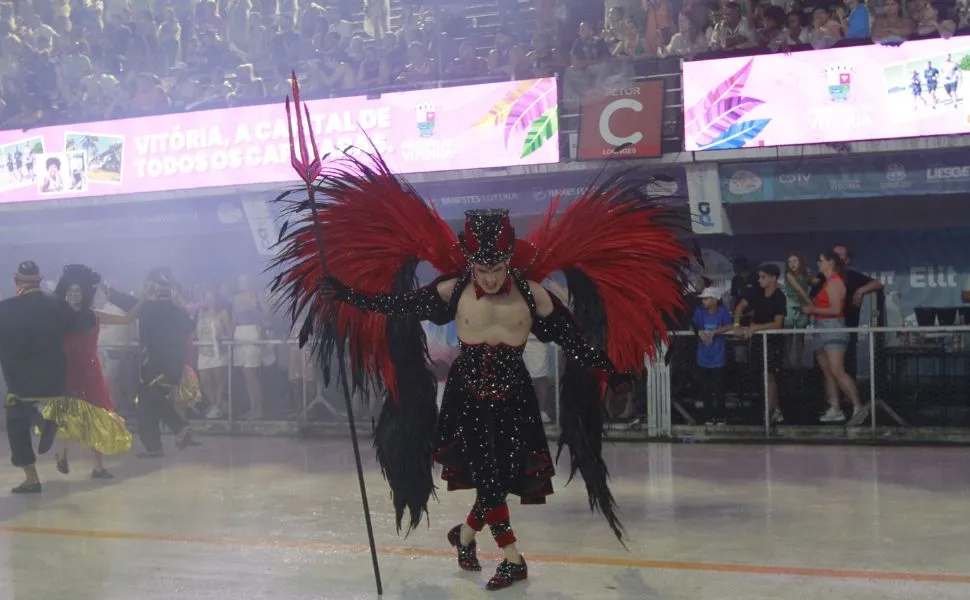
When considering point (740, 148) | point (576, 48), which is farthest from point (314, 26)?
point (740, 148)

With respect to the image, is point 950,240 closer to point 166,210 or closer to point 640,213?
point 640,213

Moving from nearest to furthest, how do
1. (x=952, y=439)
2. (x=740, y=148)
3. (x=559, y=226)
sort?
(x=559, y=226), (x=952, y=439), (x=740, y=148)

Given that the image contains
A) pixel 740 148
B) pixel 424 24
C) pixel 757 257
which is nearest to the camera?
pixel 740 148

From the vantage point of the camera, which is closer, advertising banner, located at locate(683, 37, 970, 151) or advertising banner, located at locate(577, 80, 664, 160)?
advertising banner, located at locate(683, 37, 970, 151)

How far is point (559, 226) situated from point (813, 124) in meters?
6.74

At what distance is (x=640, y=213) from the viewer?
5988 mm

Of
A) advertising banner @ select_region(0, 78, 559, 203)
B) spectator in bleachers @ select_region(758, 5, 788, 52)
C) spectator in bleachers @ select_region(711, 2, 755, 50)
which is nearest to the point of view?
spectator in bleachers @ select_region(758, 5, 788, 52)

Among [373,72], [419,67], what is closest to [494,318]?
[419,67]

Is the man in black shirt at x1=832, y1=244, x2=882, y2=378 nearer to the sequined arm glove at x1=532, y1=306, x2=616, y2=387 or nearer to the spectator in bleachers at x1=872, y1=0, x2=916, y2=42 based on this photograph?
the spectator in bleachers at x1=872, y1=0, x2=916, y2=42

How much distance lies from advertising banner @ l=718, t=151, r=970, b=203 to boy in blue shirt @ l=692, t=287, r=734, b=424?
1922 mm

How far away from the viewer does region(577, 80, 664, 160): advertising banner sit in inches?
486

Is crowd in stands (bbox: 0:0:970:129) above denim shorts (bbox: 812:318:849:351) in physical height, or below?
above

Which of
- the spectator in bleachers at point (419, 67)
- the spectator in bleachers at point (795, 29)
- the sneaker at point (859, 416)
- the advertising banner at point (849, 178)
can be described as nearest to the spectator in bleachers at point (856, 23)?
the spectator in bleachers at point (795, 29)

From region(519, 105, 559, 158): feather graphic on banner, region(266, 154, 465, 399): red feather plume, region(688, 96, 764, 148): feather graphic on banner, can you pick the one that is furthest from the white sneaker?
region(266, 154, 465, 399): red feather plume
